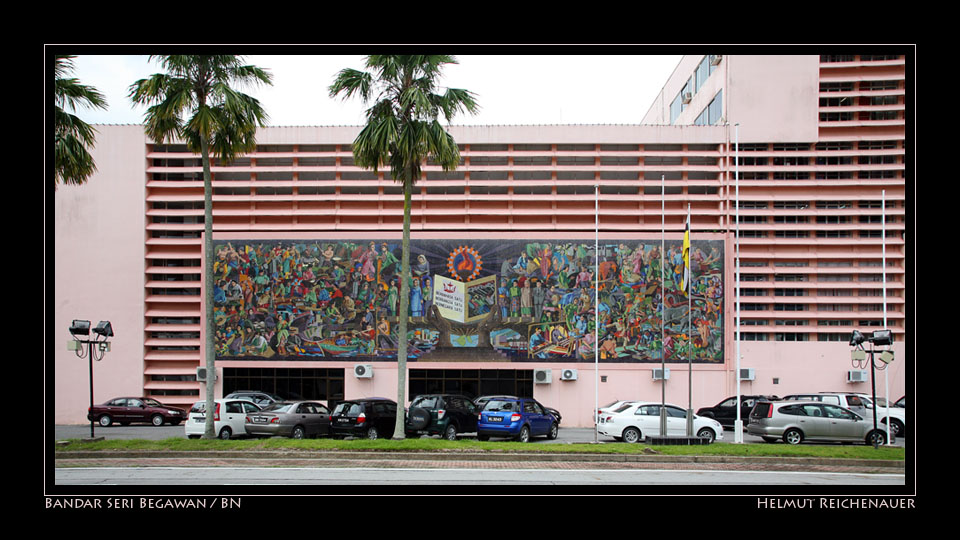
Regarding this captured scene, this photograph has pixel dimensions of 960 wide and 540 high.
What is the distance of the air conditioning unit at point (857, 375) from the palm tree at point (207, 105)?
2621cm

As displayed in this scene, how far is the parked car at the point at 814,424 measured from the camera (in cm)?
2395

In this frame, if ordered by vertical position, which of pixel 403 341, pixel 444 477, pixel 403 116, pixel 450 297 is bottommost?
pixel 444 477

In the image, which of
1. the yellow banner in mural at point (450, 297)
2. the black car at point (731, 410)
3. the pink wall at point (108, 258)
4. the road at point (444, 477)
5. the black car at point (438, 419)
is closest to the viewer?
the road at point (444, 477)

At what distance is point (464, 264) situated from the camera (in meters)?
33.7

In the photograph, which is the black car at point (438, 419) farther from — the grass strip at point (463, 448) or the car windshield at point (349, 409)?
the grass strip at point (463, 448)

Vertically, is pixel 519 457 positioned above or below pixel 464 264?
below

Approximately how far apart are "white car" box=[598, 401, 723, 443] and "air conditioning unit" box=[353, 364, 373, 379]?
40.0 ft

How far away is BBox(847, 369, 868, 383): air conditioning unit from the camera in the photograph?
32.5m

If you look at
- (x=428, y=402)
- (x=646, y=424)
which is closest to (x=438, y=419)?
(x=428, y=402)

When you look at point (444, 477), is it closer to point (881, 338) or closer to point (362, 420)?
point (362, 420)

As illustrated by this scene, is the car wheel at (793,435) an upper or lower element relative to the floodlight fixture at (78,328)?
lower

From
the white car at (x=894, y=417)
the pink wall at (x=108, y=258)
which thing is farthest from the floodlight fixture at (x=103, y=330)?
the white car at (x=894, y=417)

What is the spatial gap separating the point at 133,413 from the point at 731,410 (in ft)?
80.5
